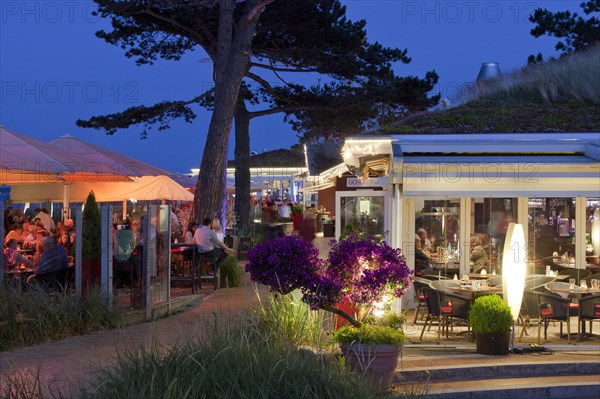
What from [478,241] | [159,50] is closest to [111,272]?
[478,241]

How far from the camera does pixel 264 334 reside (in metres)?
8.66

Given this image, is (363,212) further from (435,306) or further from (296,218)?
(296,218)

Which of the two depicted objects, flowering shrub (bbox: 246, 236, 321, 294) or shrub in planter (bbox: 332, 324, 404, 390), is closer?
shrub in planter (bbox: 332, 324, 404, 390)

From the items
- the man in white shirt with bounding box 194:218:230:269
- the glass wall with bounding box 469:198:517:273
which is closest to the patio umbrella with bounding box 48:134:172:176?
the man in white shirt with bounding box 194:218:230:269

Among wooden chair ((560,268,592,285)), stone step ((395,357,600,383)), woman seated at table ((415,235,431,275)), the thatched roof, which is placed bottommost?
stone step ((395,357,600,383))

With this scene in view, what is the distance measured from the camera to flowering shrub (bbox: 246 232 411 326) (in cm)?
866

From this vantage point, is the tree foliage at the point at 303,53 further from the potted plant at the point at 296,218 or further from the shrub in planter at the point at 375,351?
the shrub in planter at the point at 375,351

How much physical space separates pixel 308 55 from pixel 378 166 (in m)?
11.6

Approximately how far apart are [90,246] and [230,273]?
227 inches

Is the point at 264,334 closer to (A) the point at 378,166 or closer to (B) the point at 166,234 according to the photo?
(B) the point at 166,234

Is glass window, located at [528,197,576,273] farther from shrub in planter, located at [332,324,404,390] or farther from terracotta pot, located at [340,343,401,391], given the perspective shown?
terracotta pot, located at [340,343,401,391]

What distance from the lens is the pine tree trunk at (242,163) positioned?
30.8m

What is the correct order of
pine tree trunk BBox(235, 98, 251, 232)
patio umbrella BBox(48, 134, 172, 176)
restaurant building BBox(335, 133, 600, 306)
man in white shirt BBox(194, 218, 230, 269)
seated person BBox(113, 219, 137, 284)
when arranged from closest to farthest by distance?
restaurant building BBox(335, 133, 600, 306)
seated person BBox(113, 219, 137, 284)
man in white shirt BBox(194, 218, 230, 269)
patio umbrella BBox(48, 134, 172, 176)
pine tree trunk BBox(235, 98, 251, 232)

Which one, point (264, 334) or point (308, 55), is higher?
point (308, 55)
